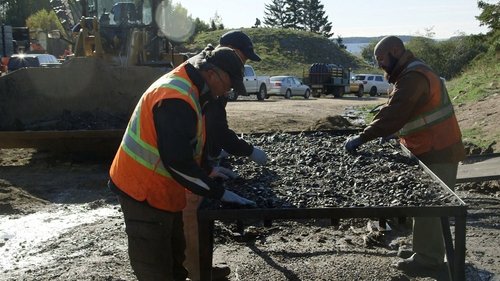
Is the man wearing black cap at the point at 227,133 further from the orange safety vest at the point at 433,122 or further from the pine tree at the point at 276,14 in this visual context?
the pine tree at the point at 276,14

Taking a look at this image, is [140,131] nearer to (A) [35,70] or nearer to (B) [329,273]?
(B) [329,273]

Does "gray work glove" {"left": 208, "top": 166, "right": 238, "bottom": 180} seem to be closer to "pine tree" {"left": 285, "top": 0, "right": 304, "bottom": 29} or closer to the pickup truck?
the pickup truck

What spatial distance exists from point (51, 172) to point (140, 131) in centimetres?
635

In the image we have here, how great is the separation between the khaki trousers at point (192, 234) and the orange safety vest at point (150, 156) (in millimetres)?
647

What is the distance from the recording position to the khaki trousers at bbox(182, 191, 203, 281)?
417 cm

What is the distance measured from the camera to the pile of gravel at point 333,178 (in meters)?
3.68

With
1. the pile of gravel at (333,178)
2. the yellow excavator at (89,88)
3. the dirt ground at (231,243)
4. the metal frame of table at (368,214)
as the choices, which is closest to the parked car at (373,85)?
the yellow excavator at (89,88)

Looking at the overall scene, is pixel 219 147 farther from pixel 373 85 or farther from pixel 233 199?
pixel 373 85

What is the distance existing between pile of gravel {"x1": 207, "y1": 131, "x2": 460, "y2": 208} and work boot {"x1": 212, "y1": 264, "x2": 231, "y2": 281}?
781 millimetres

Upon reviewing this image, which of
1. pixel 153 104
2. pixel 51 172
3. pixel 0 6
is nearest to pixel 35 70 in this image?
pixel 51 172

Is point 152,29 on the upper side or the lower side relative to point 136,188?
upper

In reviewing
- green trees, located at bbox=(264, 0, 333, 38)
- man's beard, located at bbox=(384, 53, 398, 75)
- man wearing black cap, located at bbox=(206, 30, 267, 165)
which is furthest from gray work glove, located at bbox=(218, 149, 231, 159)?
green trees, located at bbox=(264, 0, 333, 38)

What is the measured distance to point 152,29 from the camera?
1277 centimetres

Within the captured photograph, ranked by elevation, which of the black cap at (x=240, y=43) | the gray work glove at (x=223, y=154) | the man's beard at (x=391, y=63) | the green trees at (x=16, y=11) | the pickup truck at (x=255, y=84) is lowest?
the pickup truck at (x=255, y=84)
